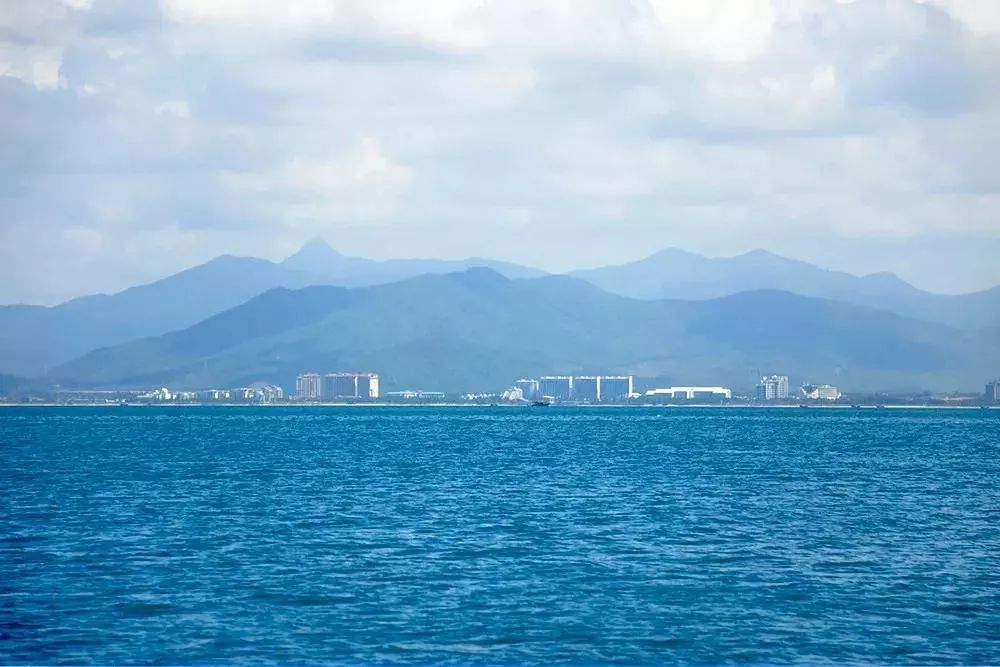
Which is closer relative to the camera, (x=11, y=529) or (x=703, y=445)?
(x=11, y=529)

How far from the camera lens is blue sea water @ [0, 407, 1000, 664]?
1214 inches

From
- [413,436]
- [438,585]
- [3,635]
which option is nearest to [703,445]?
[413,436]

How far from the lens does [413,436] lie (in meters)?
150

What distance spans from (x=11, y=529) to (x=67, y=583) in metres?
14.2

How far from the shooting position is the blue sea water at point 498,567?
1214 inches

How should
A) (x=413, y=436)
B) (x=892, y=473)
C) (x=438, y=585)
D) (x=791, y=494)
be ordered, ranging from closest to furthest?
(x=438, y=585)
(x=791, y=494)
(x=892, y=473)
(x=413, y=436)

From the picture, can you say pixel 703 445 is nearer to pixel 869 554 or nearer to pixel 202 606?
pixel 869 554

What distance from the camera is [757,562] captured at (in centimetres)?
4209

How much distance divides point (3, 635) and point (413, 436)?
119246 mm

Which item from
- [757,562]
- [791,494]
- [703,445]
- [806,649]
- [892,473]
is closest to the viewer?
[806,649]

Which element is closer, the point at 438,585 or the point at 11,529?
the point at 438,585

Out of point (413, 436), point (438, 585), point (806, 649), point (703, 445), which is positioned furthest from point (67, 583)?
point (413, 436)

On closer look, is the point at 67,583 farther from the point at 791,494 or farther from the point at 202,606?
the point at 791,494

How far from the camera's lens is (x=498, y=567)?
40656 mm
